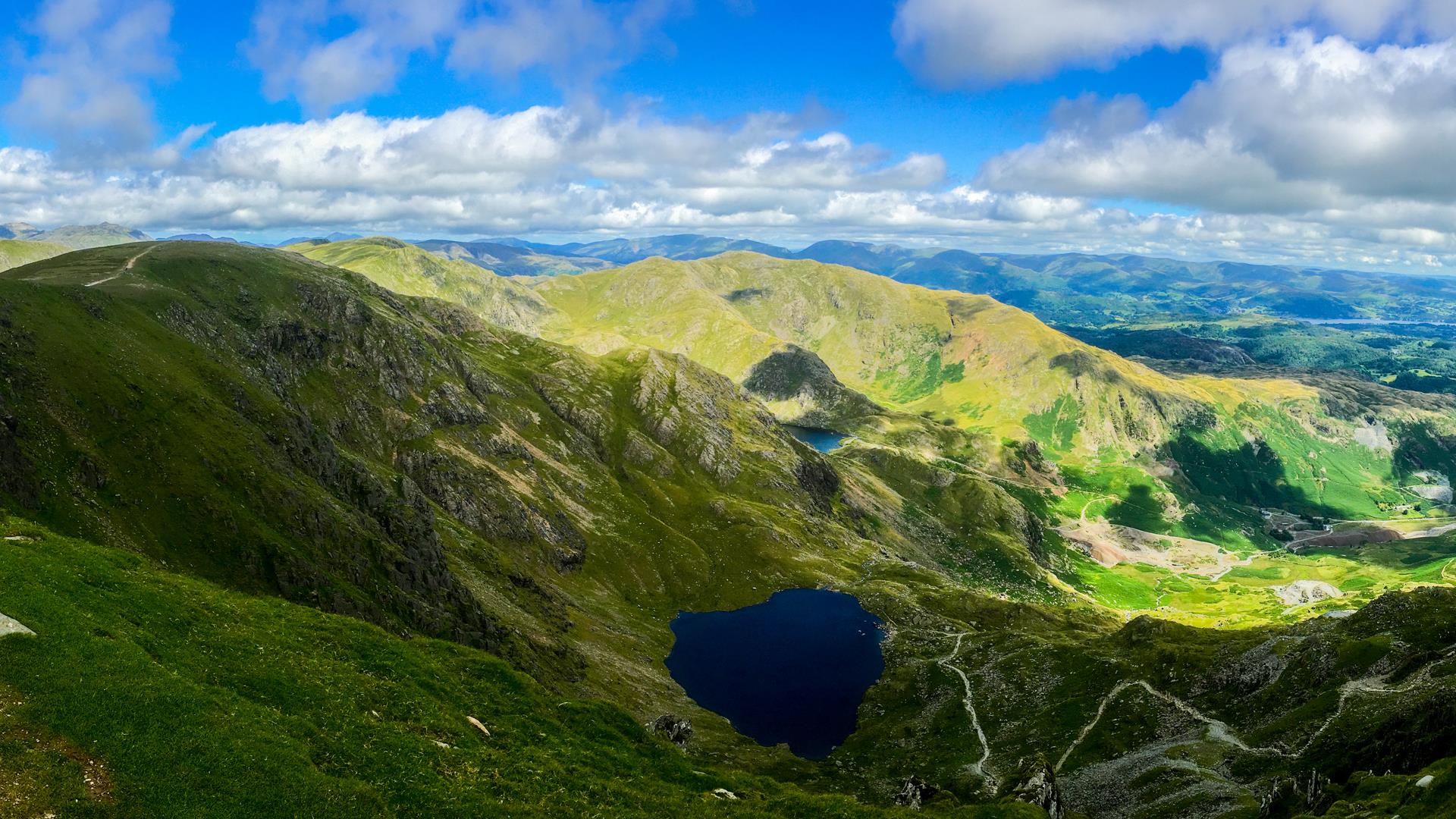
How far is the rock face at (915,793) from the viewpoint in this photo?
8100 centimetres

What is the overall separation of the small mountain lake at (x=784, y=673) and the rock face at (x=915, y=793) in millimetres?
52947

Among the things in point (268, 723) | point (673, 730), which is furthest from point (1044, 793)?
point (268, 723)

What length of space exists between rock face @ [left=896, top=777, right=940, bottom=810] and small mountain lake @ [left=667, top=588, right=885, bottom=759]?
174 feet

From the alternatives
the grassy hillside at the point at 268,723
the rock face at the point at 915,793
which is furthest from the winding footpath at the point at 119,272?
the rock face at the point at 915,793

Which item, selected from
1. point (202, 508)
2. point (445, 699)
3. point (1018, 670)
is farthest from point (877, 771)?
point (202, 508)

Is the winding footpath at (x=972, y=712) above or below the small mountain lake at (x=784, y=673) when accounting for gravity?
above

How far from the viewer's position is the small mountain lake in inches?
5738

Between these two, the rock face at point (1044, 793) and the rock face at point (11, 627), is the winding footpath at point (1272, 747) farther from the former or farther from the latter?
the rock face at point (11, 627)

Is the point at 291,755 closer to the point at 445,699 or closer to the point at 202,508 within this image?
the point at 445,699

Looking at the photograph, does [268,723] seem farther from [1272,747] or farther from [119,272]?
[119,272]

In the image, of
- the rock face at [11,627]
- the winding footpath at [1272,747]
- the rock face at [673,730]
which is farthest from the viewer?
the rock face at [673,730]

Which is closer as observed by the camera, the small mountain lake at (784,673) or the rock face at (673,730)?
the rock face at (673,730)

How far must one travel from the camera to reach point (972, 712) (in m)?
133

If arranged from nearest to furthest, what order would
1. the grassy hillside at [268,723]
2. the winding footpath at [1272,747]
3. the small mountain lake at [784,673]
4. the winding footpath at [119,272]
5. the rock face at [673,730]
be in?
the grassy hillside at [268,723] < the winding footpath at [1272,747] < the rock face at [673,730] < the small mountain lake at [784,673] < the winding footpath at [119,272]
